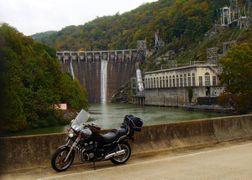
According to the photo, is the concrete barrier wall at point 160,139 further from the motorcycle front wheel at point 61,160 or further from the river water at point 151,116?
the river water at point 151,116

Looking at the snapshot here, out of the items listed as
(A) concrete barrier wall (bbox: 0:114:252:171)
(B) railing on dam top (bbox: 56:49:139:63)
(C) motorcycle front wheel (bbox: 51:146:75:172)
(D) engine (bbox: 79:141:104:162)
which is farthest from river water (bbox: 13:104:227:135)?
(B) railing on dam top (bbox: 56:49:139:63)

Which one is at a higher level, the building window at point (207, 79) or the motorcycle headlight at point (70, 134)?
the building window at point (207, 79)

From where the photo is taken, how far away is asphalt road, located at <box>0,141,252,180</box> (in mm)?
8852

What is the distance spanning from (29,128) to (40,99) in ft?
21.2

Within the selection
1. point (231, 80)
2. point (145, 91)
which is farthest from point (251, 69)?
point (145, 91)

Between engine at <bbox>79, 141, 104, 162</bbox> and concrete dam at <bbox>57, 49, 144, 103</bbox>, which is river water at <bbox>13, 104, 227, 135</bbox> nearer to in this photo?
engine at <bbox>79, 141, 104, 162</bbox>

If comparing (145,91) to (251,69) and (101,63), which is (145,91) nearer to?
(101,63)

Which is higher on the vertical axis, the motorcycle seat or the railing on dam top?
the railing on dam top

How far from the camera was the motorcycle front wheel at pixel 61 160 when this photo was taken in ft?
31.4

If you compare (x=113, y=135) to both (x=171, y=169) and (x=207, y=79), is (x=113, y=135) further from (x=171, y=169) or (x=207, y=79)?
(x=207, y=79)

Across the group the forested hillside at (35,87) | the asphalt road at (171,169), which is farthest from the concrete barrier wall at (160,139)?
the forested hillside at (35,87)

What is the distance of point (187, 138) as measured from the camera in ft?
45.3

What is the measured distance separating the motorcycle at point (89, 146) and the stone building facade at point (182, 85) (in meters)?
86.2

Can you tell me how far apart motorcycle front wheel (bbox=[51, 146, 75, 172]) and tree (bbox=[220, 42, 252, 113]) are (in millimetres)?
53239
